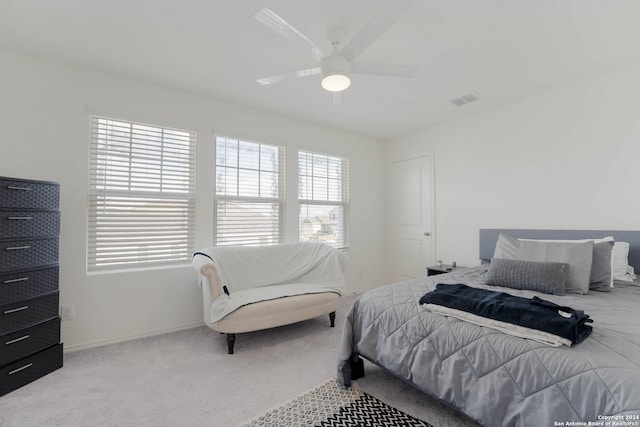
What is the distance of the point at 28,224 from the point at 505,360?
10.3 feet

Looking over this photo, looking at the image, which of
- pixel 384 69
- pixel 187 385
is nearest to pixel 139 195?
pixel 187 385

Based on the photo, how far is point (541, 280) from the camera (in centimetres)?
219

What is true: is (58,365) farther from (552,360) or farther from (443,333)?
(552,360)

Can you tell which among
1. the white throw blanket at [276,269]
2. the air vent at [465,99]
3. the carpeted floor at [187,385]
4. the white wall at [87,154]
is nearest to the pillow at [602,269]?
the carpeted floor at [187,385]

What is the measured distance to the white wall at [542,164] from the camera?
110 inches

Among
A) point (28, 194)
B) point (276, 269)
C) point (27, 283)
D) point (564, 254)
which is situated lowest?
point (276, 269)

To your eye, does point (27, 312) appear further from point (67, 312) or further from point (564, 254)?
point (564, 254)

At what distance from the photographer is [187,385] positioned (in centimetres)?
209

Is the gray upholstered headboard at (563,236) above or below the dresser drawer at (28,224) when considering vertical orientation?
below

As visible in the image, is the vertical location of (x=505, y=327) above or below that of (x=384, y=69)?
below

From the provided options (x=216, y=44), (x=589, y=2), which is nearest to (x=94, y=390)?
(x=216, y=44)

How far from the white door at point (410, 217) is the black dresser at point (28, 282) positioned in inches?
163

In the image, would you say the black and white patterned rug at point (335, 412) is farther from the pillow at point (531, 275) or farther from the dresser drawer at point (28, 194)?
the dresser drawer at point (28, 194)

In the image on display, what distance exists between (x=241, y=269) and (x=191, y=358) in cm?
96
